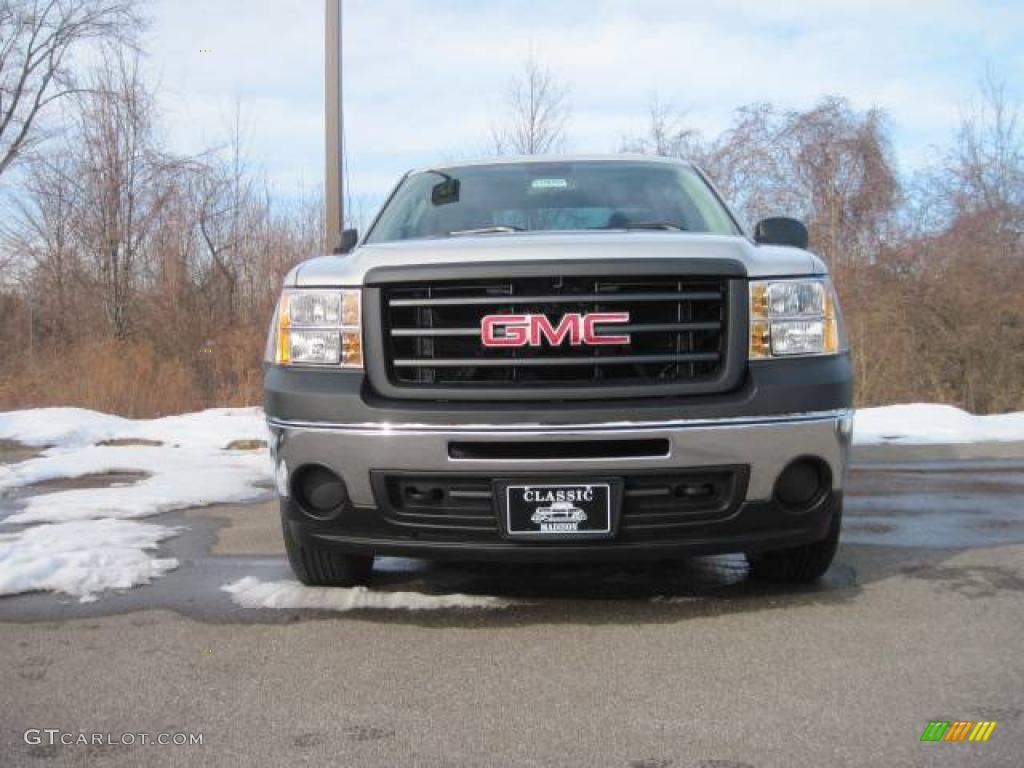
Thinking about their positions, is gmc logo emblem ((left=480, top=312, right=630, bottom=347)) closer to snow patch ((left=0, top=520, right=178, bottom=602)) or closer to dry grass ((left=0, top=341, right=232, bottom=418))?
snow patch ((left=0, top=520, right=178, bottom=602))

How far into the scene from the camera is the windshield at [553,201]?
15.9 feet

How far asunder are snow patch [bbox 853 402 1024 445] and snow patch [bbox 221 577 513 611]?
7256 mm

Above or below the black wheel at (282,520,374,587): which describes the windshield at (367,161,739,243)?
above

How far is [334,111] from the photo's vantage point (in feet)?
35.1

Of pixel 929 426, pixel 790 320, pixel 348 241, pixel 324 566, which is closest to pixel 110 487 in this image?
pixel 348 241

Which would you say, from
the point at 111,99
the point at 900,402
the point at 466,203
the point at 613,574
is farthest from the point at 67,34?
the point at 613,574

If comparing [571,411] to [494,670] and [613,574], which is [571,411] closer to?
[494,670]

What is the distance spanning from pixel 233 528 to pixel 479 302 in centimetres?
291

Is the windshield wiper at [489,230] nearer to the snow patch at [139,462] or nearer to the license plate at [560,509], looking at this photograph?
the license plate at [560,509]

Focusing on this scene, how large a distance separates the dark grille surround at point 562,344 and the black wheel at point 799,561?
2.96 feet

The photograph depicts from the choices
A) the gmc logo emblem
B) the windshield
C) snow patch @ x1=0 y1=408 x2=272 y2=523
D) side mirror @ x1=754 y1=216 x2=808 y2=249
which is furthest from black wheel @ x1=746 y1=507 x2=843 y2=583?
snow patch @ x1=0 y1=408 x2=272 y2=523

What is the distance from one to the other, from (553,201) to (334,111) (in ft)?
20.9

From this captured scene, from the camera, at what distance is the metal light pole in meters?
10.6

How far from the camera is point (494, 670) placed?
3.18 meters
